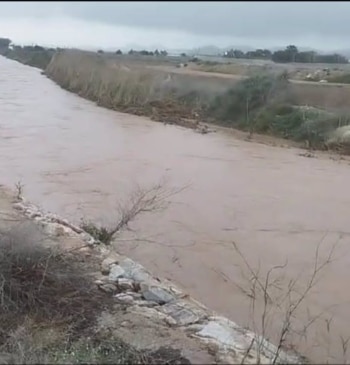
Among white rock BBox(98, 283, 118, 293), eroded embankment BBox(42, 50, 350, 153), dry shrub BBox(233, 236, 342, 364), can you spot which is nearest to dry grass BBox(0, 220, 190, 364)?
white rock BBox(98, 283, 118, 293)

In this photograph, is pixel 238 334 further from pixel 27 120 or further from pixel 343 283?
pixel 27 120

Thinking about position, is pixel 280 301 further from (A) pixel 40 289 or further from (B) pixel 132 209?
(B) pixel 132 209

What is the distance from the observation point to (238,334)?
18.2ft

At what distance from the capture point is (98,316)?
5789 mm

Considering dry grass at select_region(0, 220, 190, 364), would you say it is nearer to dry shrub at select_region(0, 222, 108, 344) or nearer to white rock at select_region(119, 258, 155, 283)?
dry shrub at select_region(0, 222, 108, 344)

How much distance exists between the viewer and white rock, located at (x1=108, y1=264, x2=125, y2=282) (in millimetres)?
6997

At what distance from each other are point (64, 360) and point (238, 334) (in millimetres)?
1673

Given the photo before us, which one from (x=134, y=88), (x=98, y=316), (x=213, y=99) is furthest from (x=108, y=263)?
(x=134, y=88)

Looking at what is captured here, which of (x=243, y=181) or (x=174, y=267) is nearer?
(x=174, y=267)

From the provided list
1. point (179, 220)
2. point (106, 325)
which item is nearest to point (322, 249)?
point (179, 220)

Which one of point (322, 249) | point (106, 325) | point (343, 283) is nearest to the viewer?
point (106, 325)

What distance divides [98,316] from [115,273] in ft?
4.46

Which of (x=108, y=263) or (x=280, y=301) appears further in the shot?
(x=108, y=263)

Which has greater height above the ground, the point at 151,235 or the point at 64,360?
the point at 64,360
